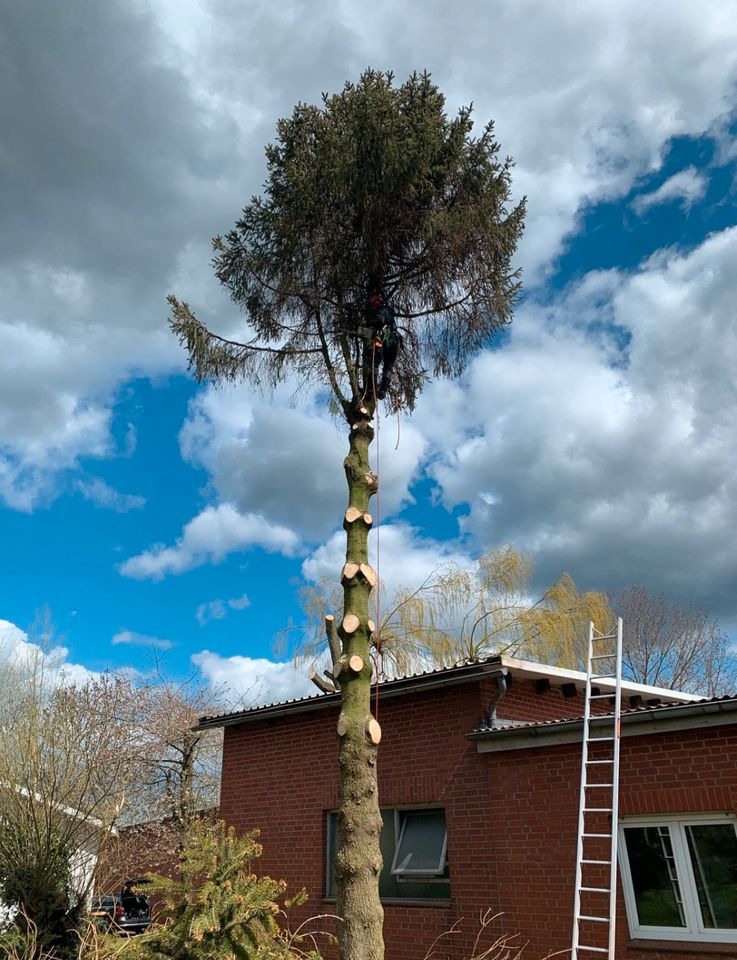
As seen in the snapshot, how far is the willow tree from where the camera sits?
28.8 feet

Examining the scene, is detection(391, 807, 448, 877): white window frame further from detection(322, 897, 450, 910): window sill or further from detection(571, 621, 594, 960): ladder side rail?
detection(571, 621, 594, 960): ladder side rail

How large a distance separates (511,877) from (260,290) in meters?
7.74

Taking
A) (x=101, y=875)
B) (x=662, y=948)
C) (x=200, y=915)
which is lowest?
(x=101, y=875)

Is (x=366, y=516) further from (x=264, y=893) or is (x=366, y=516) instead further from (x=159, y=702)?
(x=159, y=702)

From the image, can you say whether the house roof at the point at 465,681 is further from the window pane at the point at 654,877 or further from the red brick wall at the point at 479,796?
the window pane at the point at 654,877

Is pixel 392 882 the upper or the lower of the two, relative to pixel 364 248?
lower

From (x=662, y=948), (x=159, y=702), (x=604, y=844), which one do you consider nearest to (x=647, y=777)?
(x=604, y=844)

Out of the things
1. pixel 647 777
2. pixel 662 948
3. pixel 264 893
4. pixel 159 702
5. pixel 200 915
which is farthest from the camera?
pixel 159 702

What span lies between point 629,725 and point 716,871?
1.48 metres

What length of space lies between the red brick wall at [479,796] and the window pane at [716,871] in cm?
30

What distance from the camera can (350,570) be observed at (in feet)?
24.9

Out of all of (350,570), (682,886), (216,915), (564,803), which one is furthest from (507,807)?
(216,915)

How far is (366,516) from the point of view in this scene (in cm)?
795

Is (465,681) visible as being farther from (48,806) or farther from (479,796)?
(48,806)
